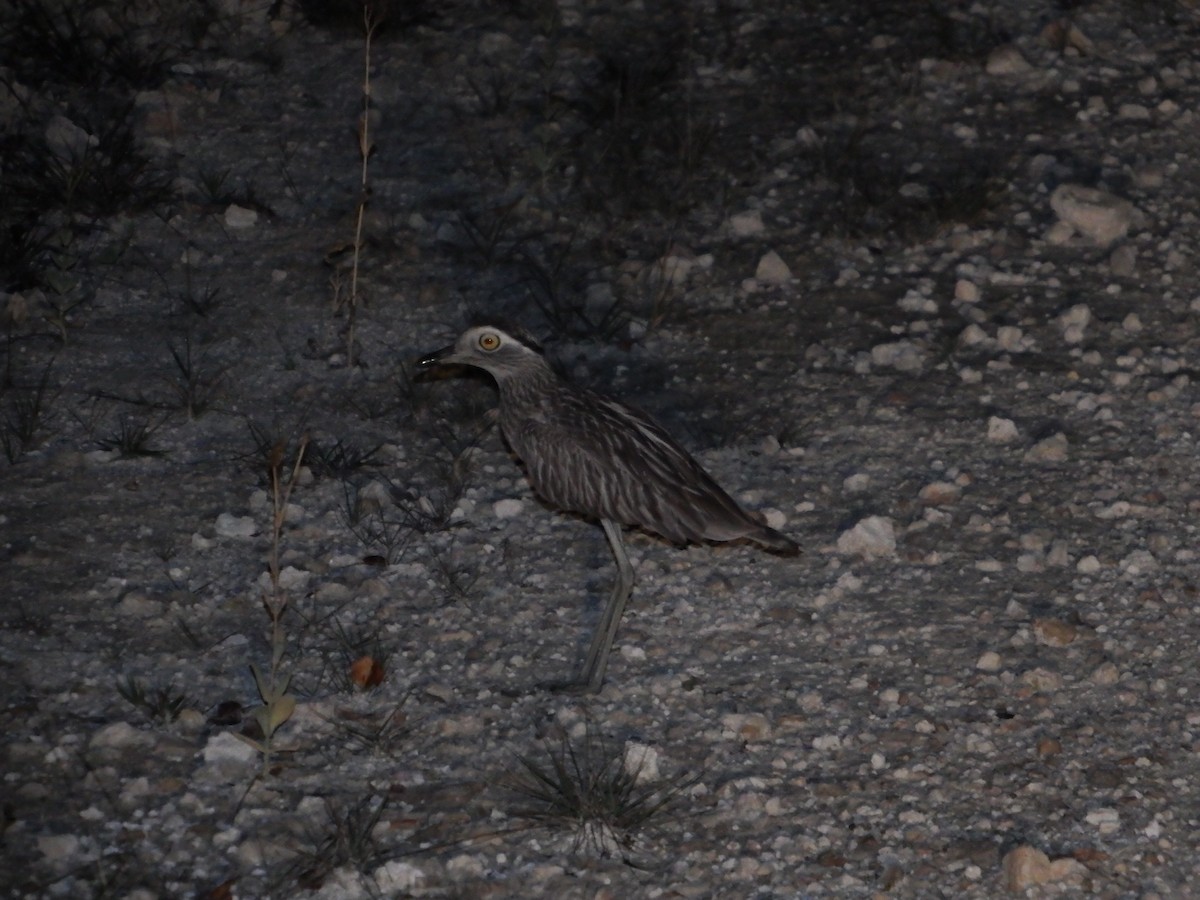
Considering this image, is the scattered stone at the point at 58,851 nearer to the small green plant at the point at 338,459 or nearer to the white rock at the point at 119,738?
the white rock at the point at 119,738

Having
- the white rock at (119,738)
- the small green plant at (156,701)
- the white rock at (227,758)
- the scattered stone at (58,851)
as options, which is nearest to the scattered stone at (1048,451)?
the white rock at (227,758)

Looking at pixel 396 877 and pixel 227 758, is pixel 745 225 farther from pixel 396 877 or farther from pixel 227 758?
pixel 396 877

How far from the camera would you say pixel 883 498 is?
588cm

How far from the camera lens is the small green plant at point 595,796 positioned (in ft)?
14.6

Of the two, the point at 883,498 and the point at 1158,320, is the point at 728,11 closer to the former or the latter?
the point at 1158,320

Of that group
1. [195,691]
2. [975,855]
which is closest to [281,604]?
[195,691]

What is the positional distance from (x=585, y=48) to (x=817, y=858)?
5.16 m

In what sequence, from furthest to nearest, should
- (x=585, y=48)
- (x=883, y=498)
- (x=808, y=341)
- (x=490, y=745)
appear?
1. (x=585, y=48)
2. (x=808, y=341)
3. (x=883, y=498)
4. (x=490, y=745)

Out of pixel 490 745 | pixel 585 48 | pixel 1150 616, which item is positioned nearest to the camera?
pixel 490 745

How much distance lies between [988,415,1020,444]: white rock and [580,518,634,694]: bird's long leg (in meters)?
1.67

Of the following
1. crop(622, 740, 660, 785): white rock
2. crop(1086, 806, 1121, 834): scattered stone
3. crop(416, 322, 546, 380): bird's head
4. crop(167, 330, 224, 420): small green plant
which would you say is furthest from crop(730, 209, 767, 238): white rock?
crop(1086, 806, 1121, 834): scattered stone

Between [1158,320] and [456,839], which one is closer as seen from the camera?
[456,839]

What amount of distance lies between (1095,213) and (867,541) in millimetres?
2464

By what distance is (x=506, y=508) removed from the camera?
19.0 feet
